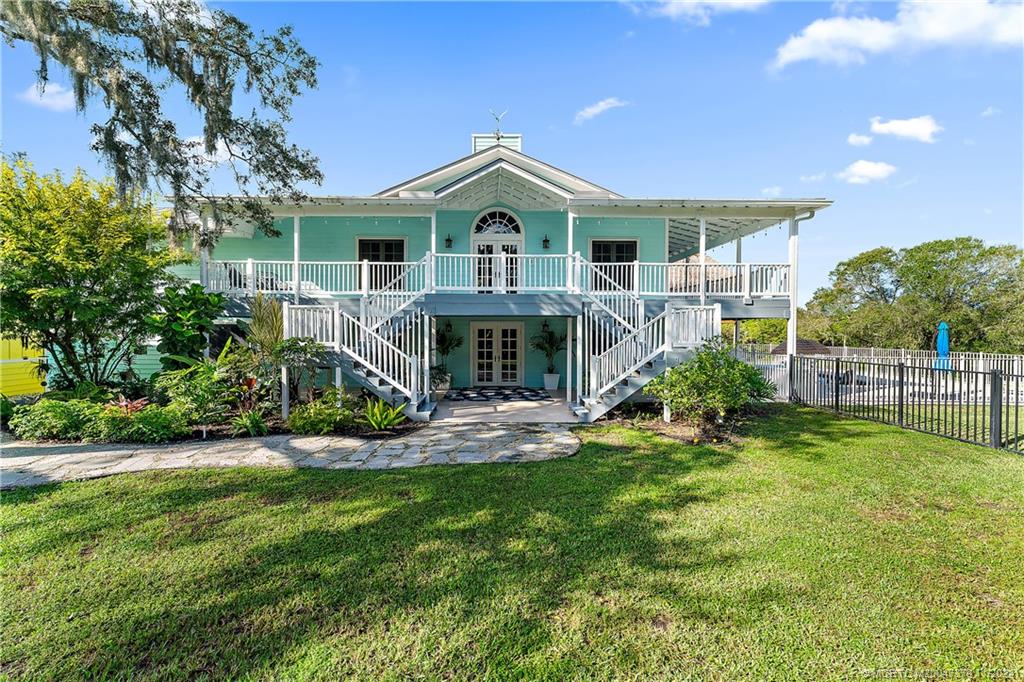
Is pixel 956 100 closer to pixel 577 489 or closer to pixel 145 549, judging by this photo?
pixel 577 489

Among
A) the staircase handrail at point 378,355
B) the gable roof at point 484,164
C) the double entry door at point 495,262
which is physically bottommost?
the staircase handrail at point 378,355

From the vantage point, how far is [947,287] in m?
28.0

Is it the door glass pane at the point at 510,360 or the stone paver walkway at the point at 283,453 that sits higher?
the door glass pane at the point at 510,360

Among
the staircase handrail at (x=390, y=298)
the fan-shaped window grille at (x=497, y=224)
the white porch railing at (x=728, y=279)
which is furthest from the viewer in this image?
the fan-shaped window grille at (x=497, y=224)

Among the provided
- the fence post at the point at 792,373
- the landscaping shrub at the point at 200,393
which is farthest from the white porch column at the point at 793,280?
the landscaping shrub at the point at 200,393

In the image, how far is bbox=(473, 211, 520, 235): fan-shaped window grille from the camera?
1312 centimetres

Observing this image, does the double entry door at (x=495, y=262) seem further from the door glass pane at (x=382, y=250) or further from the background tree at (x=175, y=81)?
the background tree at (x=175, y=81)

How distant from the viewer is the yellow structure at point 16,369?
39.3ft

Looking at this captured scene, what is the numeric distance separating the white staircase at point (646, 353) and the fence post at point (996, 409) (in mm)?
3619

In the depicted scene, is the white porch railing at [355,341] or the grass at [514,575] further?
the white porch railing at [355,341]

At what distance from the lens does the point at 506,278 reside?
1070 centimetres

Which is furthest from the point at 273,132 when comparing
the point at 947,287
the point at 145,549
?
the point at 947,287

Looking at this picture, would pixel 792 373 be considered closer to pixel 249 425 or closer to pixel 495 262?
pixel 495 262

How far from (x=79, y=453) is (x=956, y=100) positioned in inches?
719
